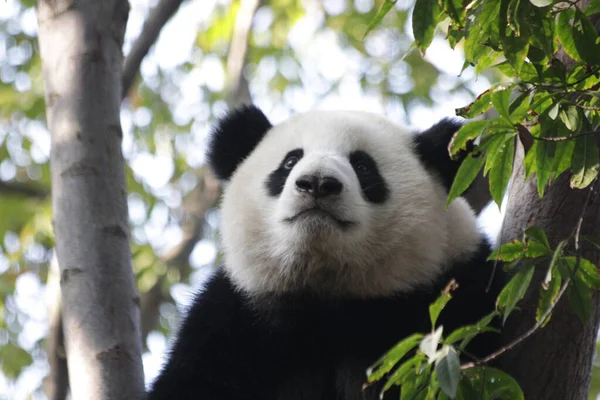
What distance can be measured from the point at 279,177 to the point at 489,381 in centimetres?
214

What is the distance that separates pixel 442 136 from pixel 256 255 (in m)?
1.21

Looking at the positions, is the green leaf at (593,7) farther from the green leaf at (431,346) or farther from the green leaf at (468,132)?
the green leaf at (431,346)

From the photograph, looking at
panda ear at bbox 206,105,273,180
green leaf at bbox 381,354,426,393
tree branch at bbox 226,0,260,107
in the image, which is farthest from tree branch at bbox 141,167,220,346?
green leaf at bbox 381,354,426,393

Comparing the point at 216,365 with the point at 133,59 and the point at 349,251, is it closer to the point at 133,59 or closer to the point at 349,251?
the point at 349,251

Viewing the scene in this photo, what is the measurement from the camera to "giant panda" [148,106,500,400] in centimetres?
393

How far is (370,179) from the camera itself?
431 centimetres

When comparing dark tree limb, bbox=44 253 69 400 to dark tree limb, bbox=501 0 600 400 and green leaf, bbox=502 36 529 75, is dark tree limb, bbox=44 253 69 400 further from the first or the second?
green leaf, bbox=502 36 529 75

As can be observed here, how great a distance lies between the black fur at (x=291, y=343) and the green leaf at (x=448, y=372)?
5.70 feet

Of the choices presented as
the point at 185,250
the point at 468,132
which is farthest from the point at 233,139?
the point at 185,250

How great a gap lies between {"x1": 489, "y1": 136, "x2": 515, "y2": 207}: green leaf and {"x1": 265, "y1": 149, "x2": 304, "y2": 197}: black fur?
1.78m

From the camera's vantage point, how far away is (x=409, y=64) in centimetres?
1010

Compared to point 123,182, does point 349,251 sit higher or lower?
lower

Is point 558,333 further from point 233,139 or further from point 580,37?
point 233,139

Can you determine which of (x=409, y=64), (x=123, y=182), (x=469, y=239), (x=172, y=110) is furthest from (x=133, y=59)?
(x=172, y=110)
